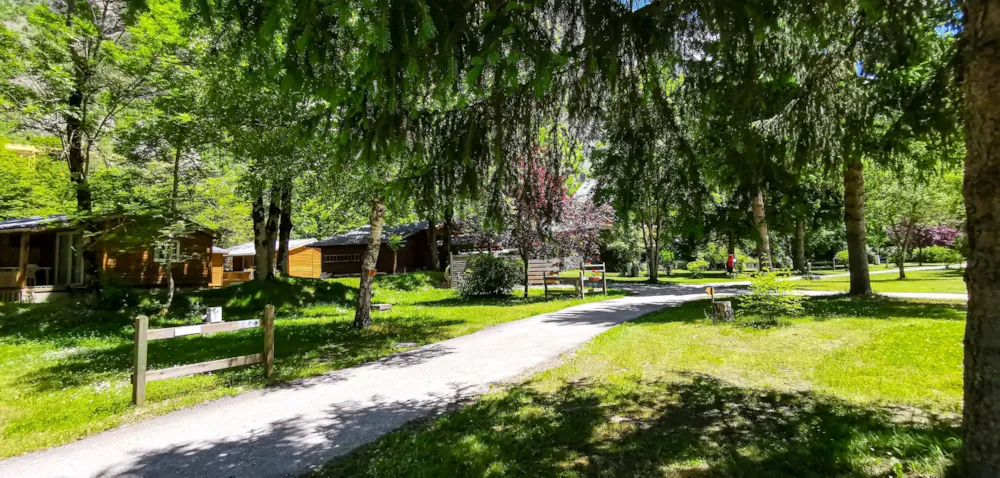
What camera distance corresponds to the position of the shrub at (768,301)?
9180 mm

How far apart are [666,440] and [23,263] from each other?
23634 mm

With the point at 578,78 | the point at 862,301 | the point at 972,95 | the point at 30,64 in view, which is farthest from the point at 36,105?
the point at 862,301

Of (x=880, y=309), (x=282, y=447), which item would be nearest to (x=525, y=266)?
(x=880, y=309)

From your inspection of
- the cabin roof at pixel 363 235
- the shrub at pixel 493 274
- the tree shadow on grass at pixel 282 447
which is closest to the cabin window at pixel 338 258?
the cabin roof at pixel 363 235

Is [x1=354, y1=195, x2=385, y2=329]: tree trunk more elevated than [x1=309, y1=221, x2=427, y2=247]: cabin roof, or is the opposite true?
[x1=309, y1=221, x2=427, y2=247]: cabin roof

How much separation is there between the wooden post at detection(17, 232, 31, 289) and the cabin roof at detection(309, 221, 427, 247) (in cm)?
1856

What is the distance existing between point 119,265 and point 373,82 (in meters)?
23.3

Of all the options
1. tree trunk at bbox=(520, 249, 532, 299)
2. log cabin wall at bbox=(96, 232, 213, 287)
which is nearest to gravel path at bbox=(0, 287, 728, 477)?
tree trunk at bbox=(520, 249, 532, 299)

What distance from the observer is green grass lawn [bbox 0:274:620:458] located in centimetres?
533

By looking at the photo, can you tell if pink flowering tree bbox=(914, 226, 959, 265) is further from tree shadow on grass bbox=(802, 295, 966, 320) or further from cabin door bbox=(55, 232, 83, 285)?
cabin door bbox=(55, 232, 83, 285)

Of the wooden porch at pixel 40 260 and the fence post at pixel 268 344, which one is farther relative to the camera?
the wooden porch at pixel 40 260

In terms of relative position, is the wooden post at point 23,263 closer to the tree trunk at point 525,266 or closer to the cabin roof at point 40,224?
the cabin roof at point 40,224

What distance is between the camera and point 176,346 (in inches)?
378

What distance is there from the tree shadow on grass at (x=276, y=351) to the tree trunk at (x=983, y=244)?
23.3 ft
